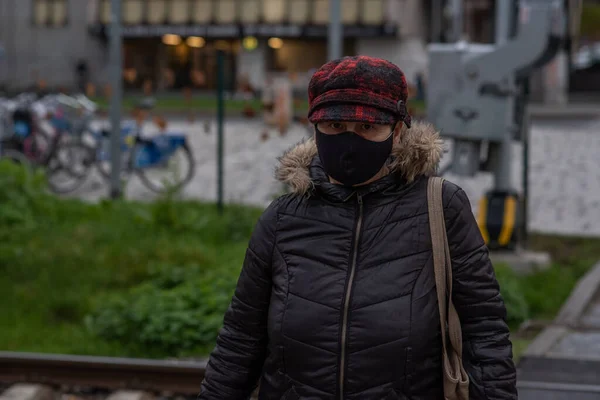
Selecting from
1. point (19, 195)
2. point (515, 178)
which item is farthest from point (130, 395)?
point (515, 178)

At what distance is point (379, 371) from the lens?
276 centimetres

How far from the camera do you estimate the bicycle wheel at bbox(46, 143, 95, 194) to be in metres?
14.0

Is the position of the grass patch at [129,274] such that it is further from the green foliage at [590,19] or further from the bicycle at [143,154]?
the green foliage at [590,19]

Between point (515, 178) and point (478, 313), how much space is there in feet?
41.0

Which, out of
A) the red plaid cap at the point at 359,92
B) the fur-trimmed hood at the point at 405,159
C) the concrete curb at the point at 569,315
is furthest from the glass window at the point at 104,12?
the red plaid cap at the point at 359,92

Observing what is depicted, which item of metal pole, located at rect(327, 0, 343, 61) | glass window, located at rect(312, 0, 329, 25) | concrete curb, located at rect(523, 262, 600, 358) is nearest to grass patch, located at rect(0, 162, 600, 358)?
concrete curb, located at rect(523, 262, 600, 358)

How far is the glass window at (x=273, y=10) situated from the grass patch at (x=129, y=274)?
4105cm

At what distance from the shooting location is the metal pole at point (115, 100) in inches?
492

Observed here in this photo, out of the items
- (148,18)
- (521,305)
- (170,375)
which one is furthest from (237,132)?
(148,18)

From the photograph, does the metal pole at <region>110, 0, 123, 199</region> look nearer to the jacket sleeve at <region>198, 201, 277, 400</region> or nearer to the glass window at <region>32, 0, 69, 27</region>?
the jacket sleeve at <region>198, 201, 277, 400</region>

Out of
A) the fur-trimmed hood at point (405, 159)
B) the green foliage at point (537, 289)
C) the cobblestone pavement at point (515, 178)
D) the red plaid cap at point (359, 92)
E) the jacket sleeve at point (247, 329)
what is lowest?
the green foliage at point (537, 289)

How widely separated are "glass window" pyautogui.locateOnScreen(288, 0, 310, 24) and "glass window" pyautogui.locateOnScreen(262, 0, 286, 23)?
43 centimetres

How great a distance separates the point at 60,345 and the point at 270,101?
22.5 ft

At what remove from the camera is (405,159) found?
2.87 metres
